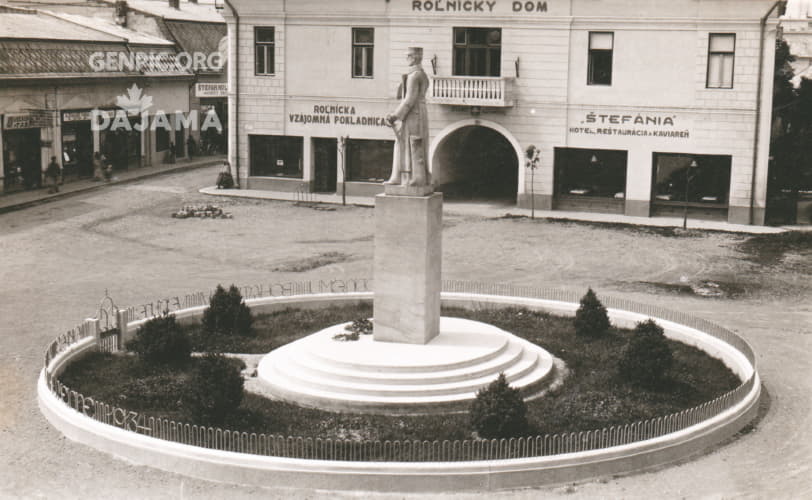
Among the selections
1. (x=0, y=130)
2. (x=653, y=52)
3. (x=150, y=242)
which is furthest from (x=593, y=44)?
(x=0, y=130)

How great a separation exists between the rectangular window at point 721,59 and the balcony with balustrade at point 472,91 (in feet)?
27.8

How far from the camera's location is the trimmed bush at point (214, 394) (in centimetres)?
1736

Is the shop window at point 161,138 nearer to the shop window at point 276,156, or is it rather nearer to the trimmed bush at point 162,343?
the shop window at point 276,156

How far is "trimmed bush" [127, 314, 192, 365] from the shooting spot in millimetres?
21188

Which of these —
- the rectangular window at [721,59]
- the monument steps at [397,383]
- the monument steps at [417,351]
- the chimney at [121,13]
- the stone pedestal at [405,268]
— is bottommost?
the monument steps at [397,383]

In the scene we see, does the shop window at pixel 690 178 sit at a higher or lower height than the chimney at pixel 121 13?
lower

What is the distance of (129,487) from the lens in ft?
51.3

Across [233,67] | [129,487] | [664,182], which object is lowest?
[129,487]

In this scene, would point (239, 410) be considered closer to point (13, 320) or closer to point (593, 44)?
point (13, 320)

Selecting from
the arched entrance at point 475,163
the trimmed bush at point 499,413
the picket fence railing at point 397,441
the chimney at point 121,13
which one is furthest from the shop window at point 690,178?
the chimney at point 121,13

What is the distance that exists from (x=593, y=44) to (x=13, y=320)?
28271mm

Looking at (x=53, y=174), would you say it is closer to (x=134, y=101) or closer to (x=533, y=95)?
(x=134, y=101)

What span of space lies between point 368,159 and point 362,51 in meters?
5.08

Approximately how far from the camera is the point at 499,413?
16797 millimetres
